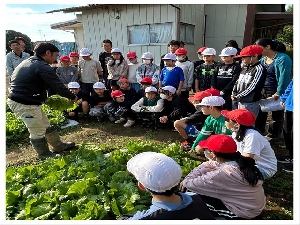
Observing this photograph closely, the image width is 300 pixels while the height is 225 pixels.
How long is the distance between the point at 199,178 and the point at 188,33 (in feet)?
30.8

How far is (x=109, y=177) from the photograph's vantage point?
3.57 metres

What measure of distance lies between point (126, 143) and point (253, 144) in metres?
3.06

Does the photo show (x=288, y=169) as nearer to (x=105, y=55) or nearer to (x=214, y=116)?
(x=214, y=116)

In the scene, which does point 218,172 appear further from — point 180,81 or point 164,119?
point 180,81

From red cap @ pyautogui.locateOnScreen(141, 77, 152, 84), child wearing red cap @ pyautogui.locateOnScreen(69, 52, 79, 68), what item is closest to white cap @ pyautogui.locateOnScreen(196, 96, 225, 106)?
red cap @ pyautogui.locateOnScreen(141, 77, 152, 84)

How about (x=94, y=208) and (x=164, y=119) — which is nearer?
(x=94, y=208)

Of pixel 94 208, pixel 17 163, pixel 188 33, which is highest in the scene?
pixel 188 33

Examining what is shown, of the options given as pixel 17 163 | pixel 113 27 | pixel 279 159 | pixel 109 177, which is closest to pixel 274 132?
pixel 279 159

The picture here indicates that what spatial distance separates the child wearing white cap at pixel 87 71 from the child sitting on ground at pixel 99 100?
0.42m

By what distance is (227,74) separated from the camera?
5.30m

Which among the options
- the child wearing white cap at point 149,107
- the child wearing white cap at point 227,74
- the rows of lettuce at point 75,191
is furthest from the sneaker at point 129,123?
the rows of lettuce at point 75,191

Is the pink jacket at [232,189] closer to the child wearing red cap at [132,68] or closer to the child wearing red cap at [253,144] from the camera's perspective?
the child wearing red cap at [253,144]

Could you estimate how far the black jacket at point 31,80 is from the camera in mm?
4359

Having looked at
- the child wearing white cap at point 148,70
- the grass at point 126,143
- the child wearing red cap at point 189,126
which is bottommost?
the grass at point 126,143
